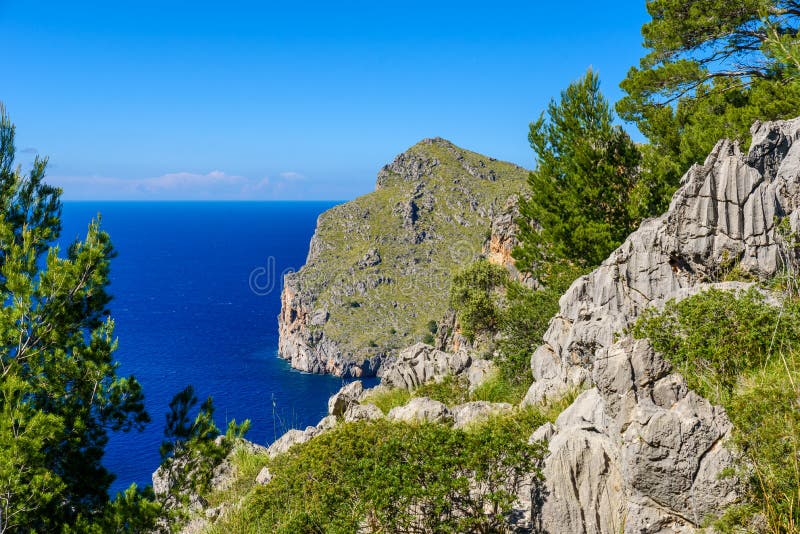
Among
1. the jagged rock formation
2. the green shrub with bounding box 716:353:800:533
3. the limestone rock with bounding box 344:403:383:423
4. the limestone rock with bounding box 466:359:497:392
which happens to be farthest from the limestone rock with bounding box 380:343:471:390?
the green shrub with bounding box 716:353:800:533

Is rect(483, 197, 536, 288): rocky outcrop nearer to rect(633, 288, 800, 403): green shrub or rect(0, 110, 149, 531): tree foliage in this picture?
rect(633, 288, 800, 403): green shrub

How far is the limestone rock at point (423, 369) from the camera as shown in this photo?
1039 inches

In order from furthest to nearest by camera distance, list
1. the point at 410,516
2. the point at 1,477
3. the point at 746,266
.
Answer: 1. the point at 746,266
2. the point at 1,477
3. the point at 410,516

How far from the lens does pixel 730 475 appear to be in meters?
6.93

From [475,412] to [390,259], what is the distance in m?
145

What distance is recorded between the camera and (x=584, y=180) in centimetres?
2491

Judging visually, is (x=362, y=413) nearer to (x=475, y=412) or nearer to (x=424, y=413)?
(x=424, y=413)

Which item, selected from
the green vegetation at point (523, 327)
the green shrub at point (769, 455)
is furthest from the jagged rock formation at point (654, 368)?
the green vegetation at point (523, 327)

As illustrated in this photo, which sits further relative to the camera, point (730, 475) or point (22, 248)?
point (22, 248)

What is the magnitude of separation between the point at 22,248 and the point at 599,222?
2200cm

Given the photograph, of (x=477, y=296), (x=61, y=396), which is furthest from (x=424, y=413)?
(x=477, y=296)

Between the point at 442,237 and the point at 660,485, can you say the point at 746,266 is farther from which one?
the point at 442,237

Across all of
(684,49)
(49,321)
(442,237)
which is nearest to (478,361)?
(684,49)

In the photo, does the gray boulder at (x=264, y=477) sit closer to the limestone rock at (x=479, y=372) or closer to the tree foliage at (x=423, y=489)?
the tree foliage at (x=423, y=489)
